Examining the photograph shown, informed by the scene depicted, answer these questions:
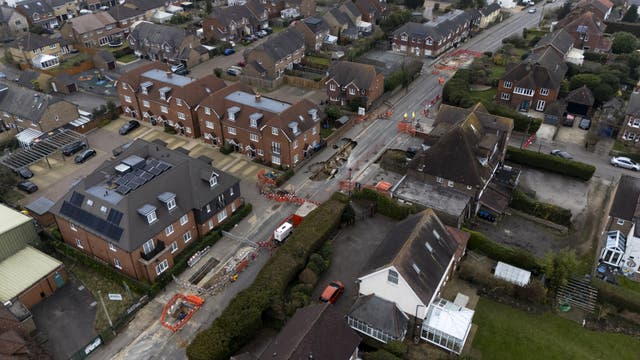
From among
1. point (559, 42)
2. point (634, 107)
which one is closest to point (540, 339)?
point (634, 107)

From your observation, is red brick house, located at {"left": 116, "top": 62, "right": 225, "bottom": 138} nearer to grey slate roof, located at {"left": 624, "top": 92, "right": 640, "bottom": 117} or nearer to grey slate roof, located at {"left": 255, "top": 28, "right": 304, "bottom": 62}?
grey slate roof, located at {"left": 255, "top": 28, "right": 304, "bottom": 62}

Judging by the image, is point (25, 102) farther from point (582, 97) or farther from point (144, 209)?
point (582, 97)

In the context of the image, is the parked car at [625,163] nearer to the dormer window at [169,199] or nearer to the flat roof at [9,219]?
the dormer window at [169,199]

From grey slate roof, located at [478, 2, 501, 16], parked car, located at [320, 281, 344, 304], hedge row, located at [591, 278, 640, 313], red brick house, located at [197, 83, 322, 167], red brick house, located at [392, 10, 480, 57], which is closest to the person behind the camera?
hedge row, located at [591, 278, 640, 313]

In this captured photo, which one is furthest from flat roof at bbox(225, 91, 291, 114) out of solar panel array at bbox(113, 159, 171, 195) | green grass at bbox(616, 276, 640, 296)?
green grass at bbox(616, 276, 640, 296)

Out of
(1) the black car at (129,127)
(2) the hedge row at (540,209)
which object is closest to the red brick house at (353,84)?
(2) the hedge row at (540,209)

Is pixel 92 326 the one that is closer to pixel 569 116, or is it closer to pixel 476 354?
pixel 476 354
